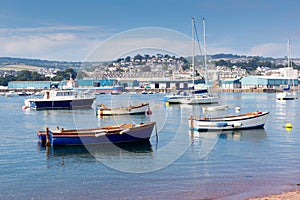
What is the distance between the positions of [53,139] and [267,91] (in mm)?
134774

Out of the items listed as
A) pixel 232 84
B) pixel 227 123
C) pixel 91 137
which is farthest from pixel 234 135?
pixel 232 84

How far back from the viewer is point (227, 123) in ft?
110

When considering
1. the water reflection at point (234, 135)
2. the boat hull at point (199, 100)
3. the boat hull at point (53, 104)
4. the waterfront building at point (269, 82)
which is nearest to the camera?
the water reflection at point (234, 135)

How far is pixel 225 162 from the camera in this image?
22031 millimetres

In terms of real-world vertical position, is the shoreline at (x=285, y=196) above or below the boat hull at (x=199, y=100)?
below

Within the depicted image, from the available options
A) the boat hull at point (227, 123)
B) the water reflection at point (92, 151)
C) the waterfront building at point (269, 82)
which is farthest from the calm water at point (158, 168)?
the waterfront building at point (269, 82)

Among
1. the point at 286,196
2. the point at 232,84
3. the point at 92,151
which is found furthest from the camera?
the point at 232,84

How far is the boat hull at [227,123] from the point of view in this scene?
33.3m

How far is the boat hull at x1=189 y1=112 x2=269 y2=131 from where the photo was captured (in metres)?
33.3

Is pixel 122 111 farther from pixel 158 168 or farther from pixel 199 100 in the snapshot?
pixel 158 168

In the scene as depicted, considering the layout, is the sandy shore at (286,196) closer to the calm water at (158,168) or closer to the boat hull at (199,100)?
the calm water at (158,168)

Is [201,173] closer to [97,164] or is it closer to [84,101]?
[97,164]

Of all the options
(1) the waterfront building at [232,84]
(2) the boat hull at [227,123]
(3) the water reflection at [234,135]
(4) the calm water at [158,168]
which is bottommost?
(4) the calm water at [158,168]

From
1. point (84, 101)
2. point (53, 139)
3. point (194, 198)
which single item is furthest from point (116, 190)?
point (84, 101)
